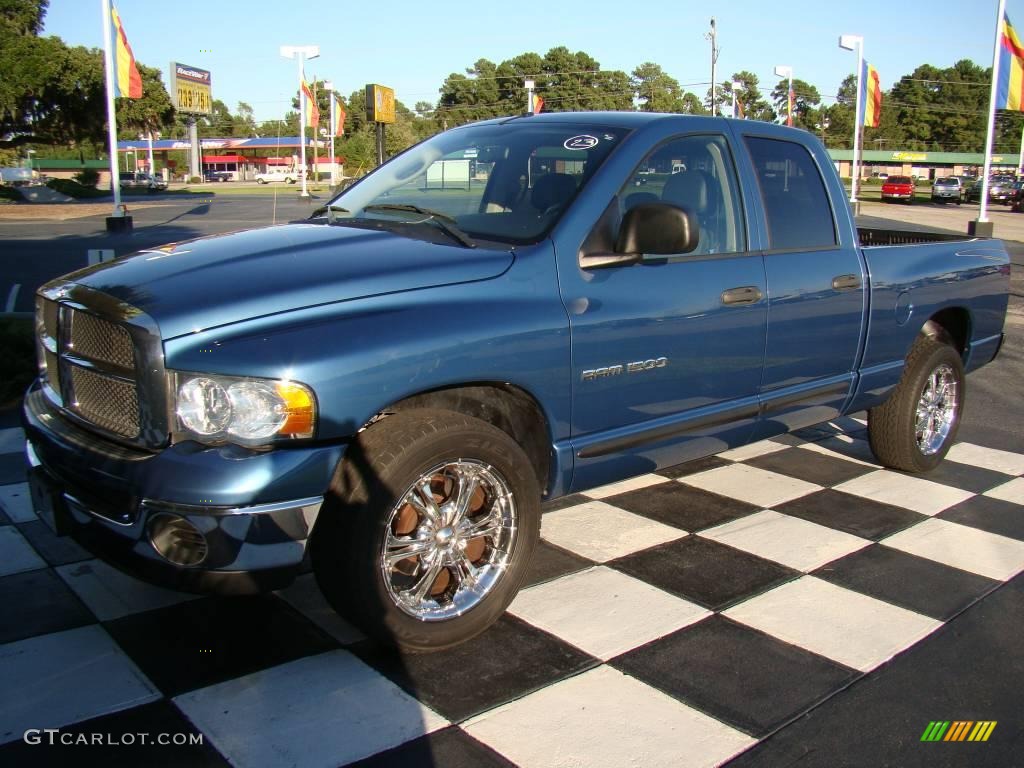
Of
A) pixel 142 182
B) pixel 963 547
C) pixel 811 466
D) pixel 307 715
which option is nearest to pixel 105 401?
pixel 307 715

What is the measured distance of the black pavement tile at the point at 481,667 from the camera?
292 cm

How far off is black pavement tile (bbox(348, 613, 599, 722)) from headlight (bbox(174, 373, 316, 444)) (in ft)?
3.02

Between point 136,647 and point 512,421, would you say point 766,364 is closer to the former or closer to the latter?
point 512,421

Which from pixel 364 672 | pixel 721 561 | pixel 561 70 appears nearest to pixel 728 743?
pixel 364 672

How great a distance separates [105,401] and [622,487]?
2.90 m

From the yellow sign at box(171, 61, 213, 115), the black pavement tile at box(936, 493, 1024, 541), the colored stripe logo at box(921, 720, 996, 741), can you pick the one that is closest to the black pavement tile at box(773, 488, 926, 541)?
the black pavement tile at box(936, 493, 1024, 541)

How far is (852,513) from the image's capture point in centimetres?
476

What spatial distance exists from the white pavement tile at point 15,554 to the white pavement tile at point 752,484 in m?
3.24

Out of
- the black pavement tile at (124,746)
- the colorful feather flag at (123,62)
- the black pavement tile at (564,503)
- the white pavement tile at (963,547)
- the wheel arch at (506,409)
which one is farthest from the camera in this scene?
the colorful feather flag at (123,62)

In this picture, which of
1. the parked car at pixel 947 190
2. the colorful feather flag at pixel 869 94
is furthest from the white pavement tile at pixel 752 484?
the parked car at pixel 947 190

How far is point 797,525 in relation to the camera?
179 inches

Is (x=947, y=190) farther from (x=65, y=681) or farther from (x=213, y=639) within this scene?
(x=65, y=681)

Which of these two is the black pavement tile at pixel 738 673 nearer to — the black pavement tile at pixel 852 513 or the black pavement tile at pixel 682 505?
the black pavement tile at pixel 682 505

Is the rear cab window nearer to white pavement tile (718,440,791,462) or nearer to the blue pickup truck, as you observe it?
the blue pickup truck
